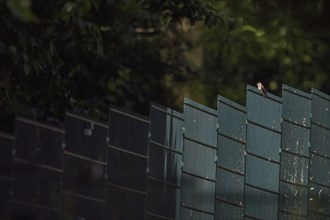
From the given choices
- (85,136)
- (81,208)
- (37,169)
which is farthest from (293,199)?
(37,169)

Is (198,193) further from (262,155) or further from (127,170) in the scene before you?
(127,170)

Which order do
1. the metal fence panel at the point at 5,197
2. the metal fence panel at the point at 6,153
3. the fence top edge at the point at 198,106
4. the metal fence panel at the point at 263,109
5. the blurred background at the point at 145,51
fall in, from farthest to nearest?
1. the blurred background at the point at 145,51
2. the metal fence panel at the point at 263,109
3. the fence top edge at the point at 198,106
4. the metal fence panel at the point at 5,197
5. the metal fence panel at the point at 6,153

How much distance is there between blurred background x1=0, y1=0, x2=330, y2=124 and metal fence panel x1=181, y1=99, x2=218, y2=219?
1307 millimetres

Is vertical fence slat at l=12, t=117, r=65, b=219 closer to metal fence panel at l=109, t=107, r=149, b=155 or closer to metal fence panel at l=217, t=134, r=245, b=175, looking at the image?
metal fence panel at l=109, t=107, r=149, b=155

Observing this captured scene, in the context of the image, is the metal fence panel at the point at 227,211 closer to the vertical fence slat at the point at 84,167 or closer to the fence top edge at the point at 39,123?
the vertical fence slat at the point at 84,167

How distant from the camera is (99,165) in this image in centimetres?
703

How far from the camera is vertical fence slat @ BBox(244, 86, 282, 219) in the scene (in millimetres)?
8000

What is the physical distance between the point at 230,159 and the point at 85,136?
1.44 m

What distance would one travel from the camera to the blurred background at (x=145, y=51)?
28.2ft

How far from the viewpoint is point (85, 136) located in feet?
22.6

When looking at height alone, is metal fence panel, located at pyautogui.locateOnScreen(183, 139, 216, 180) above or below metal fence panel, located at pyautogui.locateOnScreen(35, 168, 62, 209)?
above

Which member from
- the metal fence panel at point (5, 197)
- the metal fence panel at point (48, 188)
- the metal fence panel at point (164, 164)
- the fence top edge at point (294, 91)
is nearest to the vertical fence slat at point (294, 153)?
the fence top edge at point (294, 91)

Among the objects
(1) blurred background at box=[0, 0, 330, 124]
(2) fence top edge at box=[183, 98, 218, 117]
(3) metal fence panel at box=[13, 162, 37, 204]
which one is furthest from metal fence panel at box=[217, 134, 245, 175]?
(3) metal fence panel at box=[13, 162, 37, 204]

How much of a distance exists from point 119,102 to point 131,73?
26.8 inches
